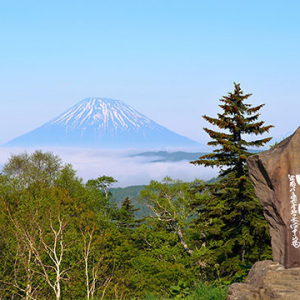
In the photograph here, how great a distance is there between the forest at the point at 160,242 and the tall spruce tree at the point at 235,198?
5cm

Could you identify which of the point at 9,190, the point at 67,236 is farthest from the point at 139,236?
the point at 67,236

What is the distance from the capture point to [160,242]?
34281 mm

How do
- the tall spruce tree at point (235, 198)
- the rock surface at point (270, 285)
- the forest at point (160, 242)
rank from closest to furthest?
the rock surface at point (270, 285) < the forest at point (160, 242) < the tall spruce tree at point (235, 198)

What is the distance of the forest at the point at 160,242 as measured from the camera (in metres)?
16.5

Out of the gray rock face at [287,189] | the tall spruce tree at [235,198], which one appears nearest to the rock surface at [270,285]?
the gray rock face at [287,189]

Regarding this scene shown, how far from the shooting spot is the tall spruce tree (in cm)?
2134

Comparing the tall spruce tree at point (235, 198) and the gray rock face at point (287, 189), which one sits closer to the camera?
the gray rock face at point (287, 189)

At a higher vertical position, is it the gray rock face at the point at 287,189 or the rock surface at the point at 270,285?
the gray rock face at the point at 287,189

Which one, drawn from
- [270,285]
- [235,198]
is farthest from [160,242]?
[270,285]

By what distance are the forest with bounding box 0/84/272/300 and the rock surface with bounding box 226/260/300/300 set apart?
1069 millimetres

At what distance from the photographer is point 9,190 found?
38.7 meters

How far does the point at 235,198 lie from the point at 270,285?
1284cm

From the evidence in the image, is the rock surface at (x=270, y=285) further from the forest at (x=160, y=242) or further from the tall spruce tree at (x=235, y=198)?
the tall spruce tree at (x=235, y=198)

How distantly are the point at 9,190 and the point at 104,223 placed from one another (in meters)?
8.52
